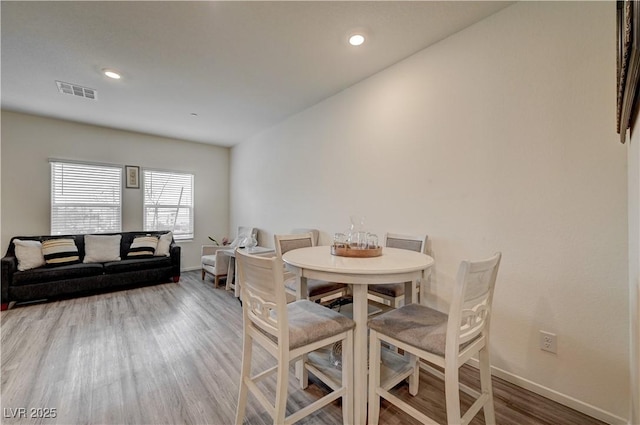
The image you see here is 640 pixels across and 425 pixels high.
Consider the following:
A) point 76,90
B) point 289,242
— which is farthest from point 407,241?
point 76,90

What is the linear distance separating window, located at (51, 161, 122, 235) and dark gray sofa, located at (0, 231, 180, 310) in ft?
1.29

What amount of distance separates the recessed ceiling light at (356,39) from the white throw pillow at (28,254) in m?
4.67

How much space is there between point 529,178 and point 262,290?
73.8 inches

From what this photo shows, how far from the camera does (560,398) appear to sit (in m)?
1.64

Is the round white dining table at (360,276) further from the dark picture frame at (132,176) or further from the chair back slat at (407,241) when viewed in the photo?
the dark picture frame at (132,176)

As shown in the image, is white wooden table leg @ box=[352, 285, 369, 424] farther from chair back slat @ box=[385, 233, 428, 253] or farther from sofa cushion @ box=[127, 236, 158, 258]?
sofa cushion @ box=[127, 236, 158, 258]

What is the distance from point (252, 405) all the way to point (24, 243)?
13.2ft

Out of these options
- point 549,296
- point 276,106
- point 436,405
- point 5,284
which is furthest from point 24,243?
point 549,296

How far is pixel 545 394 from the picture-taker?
169cm

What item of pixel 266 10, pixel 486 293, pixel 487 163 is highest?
pixel 266 10

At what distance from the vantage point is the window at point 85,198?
13.4ft

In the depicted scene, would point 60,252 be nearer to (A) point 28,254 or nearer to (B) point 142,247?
(A) point 28,254

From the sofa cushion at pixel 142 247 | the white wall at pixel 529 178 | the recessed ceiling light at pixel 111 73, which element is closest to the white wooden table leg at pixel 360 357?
A: the white wall at pixel 529 178

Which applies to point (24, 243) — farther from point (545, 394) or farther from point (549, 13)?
point (549, 13)
